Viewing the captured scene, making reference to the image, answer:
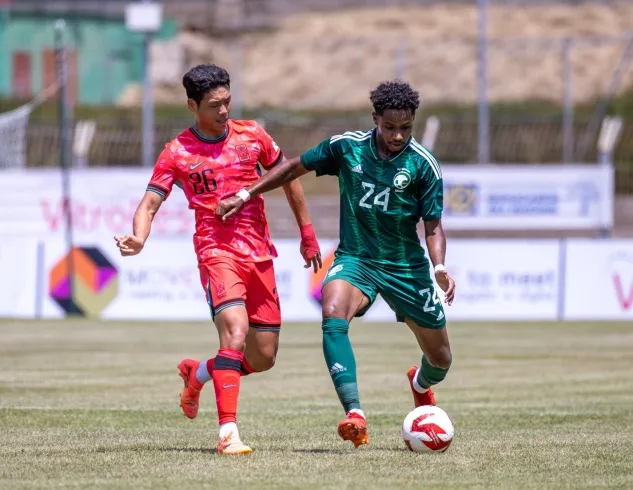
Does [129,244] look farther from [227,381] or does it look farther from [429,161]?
[429,161]

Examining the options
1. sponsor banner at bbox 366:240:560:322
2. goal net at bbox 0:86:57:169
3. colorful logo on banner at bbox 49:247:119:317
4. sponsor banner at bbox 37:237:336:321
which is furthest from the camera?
goal net at bbox 0:86:57:169

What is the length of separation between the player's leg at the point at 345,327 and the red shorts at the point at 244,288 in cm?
48

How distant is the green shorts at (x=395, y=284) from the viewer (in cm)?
944

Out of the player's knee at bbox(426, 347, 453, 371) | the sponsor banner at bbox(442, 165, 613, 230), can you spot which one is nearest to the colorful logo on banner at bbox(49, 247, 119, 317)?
the sponsor banner at bbox(442, 165, 613, 230)

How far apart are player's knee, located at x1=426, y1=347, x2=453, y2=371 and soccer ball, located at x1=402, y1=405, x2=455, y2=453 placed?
68cm

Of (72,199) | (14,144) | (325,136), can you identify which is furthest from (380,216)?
(325,136)

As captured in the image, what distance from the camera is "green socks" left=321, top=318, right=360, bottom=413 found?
9.09 meters

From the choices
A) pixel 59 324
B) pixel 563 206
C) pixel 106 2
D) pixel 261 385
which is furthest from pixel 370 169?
pixel 106 2

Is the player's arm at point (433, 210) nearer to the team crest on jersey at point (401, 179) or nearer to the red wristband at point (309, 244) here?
the team crest on jersey at point (401, 179)

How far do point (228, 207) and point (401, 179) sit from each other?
1117 millimetres

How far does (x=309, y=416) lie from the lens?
463 inches

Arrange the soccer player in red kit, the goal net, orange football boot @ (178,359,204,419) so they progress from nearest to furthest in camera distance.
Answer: the soccer player in red kit, orange football boot @ (178,359,204,419), the goal net

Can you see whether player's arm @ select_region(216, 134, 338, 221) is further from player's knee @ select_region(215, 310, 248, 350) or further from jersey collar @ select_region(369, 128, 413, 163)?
player's knee @ select_region(215, 310, 248, 350)

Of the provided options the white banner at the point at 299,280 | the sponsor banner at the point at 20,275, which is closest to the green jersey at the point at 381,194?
the white banner at the point at 299,280
